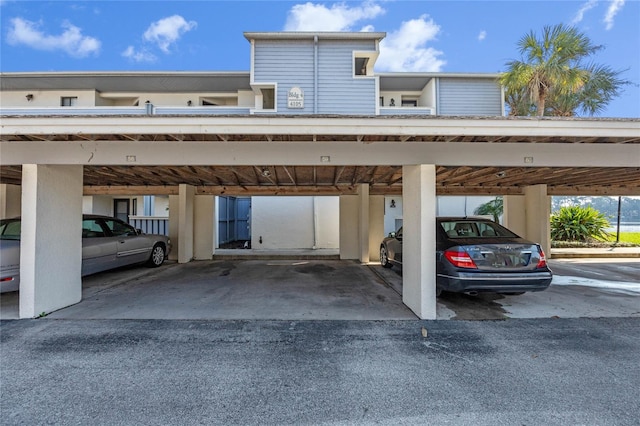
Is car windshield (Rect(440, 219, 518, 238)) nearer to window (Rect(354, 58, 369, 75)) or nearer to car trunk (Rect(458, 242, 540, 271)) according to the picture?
car trunk (Rect(458, 242, 540, 271))

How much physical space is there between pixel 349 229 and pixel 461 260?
19.0 feet

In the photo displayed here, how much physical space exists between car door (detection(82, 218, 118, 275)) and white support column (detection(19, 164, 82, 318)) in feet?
4.54

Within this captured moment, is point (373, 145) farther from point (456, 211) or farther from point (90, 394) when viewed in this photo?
point (456, 211)

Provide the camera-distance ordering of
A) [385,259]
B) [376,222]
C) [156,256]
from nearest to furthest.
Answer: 1. [385,259]
2. [156,256]
3. [376,222]

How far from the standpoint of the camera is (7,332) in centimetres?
383

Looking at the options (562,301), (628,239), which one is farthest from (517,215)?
(628,239)

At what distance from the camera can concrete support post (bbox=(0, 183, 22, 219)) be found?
7309 millimetres

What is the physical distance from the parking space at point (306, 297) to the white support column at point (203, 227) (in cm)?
197

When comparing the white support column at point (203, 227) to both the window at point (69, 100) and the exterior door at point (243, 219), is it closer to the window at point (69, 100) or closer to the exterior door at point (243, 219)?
the exterior door at point (243, 219)

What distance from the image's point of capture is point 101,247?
6656 millimetres

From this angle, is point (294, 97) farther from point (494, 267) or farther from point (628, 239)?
point (628, 239)

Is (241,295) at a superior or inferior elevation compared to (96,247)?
inferior

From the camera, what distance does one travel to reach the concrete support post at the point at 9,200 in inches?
288

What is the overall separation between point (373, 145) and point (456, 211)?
37.5ft
